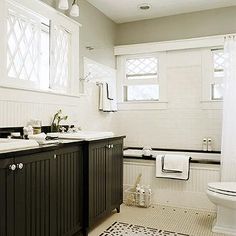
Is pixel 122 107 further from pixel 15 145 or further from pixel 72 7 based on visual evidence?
pixel 15 145

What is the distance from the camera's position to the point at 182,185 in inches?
142

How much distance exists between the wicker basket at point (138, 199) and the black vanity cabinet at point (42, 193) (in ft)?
3.98

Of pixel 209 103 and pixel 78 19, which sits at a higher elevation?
pixel 78 19

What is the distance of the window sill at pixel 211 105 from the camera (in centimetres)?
396

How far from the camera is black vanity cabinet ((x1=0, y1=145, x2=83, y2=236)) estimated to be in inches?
67.9

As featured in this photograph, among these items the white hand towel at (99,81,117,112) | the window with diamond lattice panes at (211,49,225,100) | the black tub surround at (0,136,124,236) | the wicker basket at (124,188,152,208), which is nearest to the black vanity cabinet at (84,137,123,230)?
the black tub surround at (0,136,124,236)

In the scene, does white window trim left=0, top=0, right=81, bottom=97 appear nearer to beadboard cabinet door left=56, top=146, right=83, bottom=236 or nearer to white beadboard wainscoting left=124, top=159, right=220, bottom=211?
beadboard cabinet door left=56, top=146, right=83, bottom=236

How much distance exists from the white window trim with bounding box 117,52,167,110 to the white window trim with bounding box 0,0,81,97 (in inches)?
48.9

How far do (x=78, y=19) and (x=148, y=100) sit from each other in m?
1.66

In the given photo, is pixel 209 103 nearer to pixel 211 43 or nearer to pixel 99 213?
pixel 211 43

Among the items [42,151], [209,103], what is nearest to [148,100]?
[209,103]

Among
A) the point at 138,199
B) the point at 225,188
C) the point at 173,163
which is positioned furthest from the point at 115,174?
the point at 225,188

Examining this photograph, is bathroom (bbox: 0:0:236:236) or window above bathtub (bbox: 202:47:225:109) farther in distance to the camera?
window above bathtub (bbox: 202:47:225:109)

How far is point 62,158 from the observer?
2.31m
